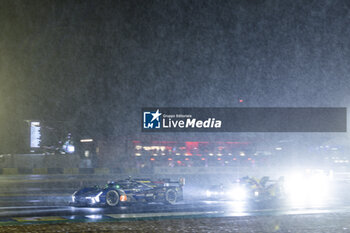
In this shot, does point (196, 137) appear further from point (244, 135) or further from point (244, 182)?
point (244, 182)

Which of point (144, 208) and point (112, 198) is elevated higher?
point (112, 198)

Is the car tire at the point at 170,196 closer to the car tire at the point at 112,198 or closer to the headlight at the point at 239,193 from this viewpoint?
the car tire at the point at 112,198

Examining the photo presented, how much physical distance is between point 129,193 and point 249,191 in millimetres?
6589

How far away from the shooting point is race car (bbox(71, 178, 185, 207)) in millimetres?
14805

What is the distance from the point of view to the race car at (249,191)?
19.3 metres

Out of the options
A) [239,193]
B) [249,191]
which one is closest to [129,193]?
[239,193]

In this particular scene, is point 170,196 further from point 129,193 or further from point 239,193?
point 239,193

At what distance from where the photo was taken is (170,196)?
16453 mm

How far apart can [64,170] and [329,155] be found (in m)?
31.1

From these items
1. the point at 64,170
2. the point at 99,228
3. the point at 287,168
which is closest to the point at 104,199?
the point at 99,228

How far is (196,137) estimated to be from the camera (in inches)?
1794

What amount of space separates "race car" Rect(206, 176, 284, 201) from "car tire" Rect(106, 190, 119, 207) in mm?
5599

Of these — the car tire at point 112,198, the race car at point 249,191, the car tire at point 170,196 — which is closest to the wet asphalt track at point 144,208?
the car tire at point 170,196

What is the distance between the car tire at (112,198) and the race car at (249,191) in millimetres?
5599
